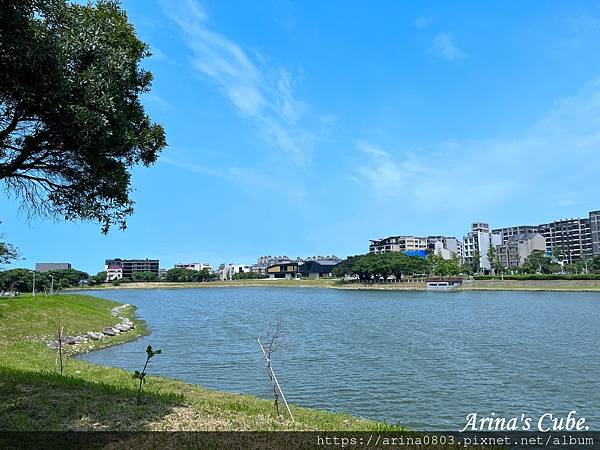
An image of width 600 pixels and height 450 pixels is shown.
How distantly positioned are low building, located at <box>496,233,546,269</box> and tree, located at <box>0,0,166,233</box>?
618ft

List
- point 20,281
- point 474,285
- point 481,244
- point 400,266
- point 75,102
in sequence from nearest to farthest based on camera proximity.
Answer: point 75,102
point 20,281
point 474,285
point 400,266
point 481,244

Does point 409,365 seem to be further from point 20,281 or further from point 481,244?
point 481,244

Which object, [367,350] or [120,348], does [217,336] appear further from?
[367,350]

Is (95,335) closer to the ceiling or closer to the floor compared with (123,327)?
closer to the ceiling

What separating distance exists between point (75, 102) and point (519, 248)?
633 ft

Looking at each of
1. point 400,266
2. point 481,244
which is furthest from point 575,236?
point 400,266

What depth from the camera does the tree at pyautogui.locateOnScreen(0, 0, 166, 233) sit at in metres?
6.84

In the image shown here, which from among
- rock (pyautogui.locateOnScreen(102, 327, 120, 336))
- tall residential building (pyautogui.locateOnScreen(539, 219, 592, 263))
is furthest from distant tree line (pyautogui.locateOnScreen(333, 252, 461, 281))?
rock (pyautogui.locateOnScreen(102, 327, 120, 336))

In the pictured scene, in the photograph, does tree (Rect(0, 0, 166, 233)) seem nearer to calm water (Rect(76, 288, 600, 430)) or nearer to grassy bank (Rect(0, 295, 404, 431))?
grassy bank (Rect(0, 295, 404, 431))

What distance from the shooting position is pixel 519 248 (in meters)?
178

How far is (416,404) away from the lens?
16.2 m

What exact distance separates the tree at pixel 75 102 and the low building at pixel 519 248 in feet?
618

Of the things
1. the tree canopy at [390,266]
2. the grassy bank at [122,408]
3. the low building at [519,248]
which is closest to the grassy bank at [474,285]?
the tree canopy at [390,266]

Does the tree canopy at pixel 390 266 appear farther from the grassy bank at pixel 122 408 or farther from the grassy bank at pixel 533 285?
the grassy bank at pixel 122 408
